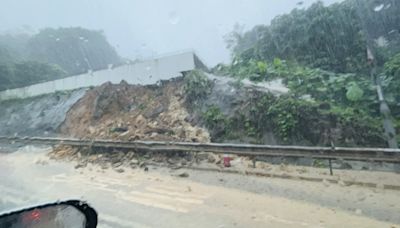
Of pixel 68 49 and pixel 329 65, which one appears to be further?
pixel 68 49

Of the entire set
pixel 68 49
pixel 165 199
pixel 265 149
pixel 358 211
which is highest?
pixel 68 49

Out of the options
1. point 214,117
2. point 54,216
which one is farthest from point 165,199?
point 214,117

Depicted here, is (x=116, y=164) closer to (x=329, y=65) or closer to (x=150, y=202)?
(x=150, y=202)

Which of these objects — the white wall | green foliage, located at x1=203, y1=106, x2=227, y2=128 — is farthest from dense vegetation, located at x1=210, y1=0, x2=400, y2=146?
the white wall

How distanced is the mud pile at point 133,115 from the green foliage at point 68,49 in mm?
42953

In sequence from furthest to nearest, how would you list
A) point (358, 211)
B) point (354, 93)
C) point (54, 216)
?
1. point (354, 93)
2. point (358, 211)
3. point (54, 216)

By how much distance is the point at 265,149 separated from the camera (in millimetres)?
10805

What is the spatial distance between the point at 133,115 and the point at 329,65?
1241 cm

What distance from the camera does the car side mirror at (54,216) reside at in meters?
1.79

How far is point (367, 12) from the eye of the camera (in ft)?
91.5

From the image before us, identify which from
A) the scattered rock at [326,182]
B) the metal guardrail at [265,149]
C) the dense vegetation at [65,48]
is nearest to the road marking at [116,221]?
the scattered rock at [326,182]

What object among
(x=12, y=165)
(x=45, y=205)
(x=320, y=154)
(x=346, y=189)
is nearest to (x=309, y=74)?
(x=320, y=154)

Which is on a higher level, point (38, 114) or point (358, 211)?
point (38, 114)

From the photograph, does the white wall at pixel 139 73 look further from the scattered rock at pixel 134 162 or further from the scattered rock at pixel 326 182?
the scattered rock at pixel 326 182
